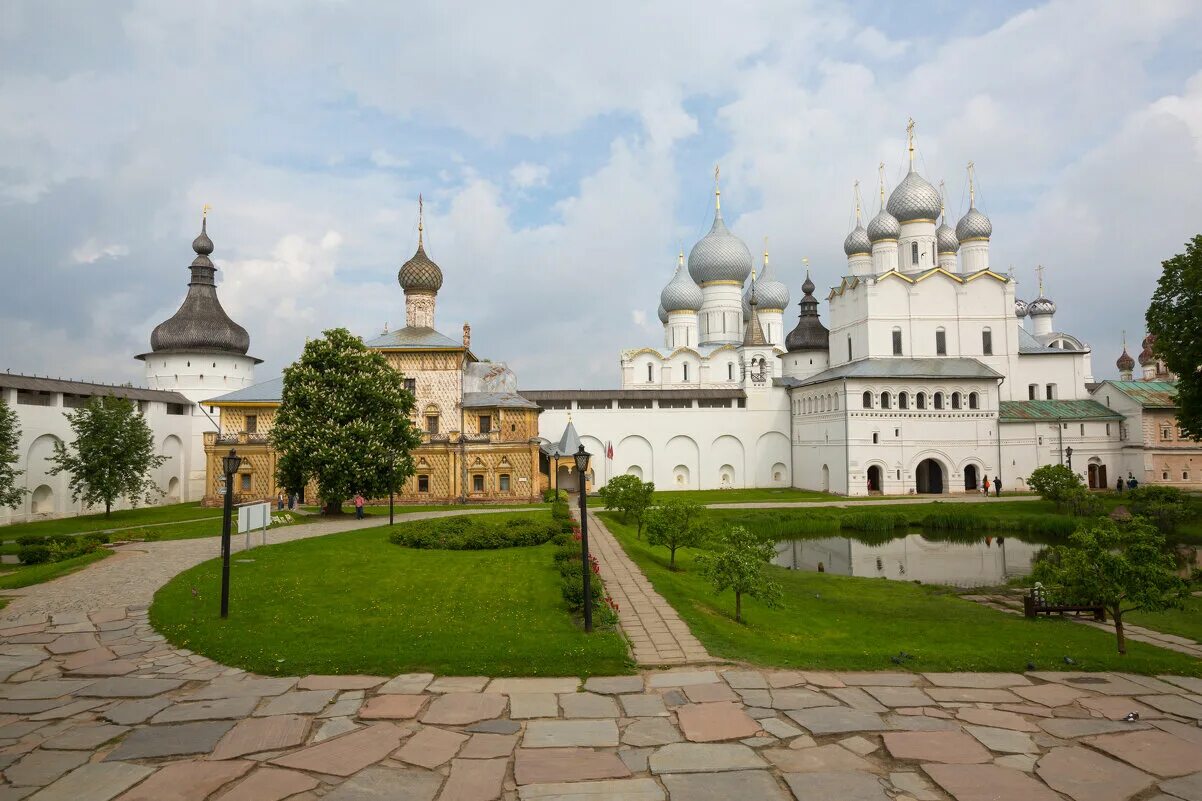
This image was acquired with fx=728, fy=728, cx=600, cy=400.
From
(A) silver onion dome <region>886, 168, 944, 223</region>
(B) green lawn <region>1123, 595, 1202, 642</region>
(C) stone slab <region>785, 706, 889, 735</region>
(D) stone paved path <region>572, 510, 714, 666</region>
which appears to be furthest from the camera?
(A) silver onion dome <region>886, 168, 944, 223</region>

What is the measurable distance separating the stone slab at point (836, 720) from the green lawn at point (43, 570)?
46.9 feet

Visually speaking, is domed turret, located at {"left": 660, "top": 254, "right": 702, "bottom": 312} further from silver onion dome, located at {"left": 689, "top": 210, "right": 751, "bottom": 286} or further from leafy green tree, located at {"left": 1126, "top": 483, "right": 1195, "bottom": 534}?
leafy green tree, located at {"left": 1126, "top": 483, "right": 1195, "bottom": 534}

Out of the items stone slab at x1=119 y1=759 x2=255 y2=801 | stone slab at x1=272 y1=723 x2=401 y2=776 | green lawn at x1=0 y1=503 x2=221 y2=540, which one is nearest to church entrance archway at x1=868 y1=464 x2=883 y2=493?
green lawn at x1=0 y1=503 x2=221 y2=540

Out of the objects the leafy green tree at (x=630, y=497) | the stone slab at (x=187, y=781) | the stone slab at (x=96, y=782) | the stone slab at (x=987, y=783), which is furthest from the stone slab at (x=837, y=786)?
the leafy green tree at (x=630, y=497)

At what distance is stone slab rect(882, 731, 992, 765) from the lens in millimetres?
5766

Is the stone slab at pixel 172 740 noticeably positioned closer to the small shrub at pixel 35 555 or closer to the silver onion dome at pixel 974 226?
the small shrub at pixel 35 555

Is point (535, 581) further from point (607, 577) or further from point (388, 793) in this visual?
point (388, 793)

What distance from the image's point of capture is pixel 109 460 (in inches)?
1103

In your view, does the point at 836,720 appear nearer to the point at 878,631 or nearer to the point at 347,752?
the point at 347,752

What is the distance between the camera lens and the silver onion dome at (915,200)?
41406 millimetres

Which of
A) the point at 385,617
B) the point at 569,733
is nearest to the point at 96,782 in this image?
the point at 569,733

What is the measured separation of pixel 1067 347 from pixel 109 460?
51416 mm

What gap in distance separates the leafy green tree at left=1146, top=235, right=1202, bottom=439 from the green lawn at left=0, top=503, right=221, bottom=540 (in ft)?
113

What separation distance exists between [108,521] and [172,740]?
2608 cm
